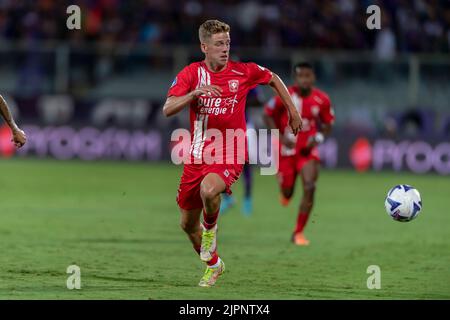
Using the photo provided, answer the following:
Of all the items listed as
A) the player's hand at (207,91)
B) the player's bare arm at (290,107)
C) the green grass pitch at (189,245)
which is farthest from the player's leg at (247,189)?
the player's hand at (207,91)

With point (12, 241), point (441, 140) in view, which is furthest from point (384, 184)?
point (12, 241)

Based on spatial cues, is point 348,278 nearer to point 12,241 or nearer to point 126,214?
point 12,241

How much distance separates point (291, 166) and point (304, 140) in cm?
39

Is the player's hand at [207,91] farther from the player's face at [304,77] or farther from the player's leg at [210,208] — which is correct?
the player's face at [304,77]

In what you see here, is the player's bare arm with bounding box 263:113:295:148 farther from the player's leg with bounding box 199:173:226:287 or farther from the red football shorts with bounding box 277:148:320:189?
the player's leg with bounding box 199:173:226:287

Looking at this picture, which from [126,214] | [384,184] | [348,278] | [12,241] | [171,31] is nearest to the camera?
[348,278]

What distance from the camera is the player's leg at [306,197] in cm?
1355

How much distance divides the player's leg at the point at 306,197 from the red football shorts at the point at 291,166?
0.09 metres

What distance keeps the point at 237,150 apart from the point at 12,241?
4145 millimetres

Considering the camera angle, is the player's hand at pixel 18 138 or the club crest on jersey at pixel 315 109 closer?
the player's hand at pixel 18 138

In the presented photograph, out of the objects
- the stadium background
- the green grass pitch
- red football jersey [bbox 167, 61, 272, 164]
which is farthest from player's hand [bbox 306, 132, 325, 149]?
the stadium background
